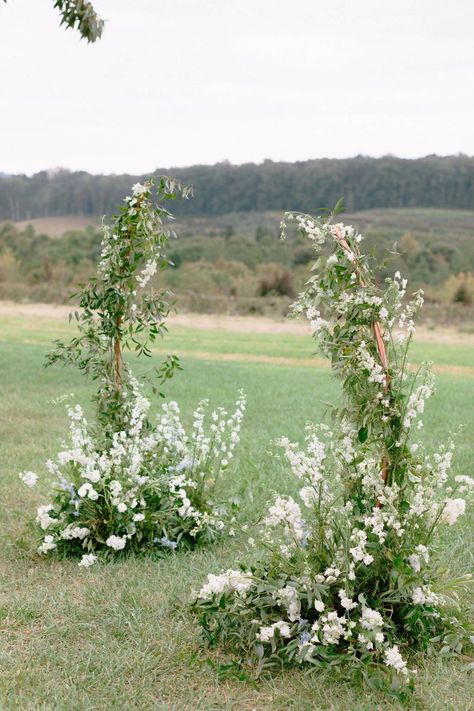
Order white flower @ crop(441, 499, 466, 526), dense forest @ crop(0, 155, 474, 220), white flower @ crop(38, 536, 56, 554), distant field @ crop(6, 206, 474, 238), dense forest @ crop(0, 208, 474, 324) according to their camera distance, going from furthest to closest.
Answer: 1. distant field @ crop(6, 206, 474, 238)
2. dense forest @ crop(0, 155, 474, 220)
3. dense forest @ crop(0, 208, 474, 324)
4. white flower @ crop(38, 536, 56, 554)
5. white flower @ crop(441, 499, 466, 526)

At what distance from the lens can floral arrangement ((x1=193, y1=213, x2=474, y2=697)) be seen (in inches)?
153

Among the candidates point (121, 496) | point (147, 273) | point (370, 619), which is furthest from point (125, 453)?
point (370, 619)

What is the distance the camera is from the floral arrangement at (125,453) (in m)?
5.33

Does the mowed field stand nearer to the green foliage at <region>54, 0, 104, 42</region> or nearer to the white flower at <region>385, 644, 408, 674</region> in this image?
the white flower at <region>385, 644, 408, 674</region>

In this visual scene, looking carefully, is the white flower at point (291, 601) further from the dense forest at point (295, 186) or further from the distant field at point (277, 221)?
the distant field at point (277, 221)

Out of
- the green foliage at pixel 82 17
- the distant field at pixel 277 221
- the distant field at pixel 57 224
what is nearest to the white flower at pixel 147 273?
the green foliage at pixel 82 17

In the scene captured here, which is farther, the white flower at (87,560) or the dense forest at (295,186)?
the dense forest at (295,186)

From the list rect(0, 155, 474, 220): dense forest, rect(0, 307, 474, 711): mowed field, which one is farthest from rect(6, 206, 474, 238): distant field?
rect(0, 307, 474, 711): mowed field

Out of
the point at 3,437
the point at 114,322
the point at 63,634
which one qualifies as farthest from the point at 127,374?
the point at 3,437

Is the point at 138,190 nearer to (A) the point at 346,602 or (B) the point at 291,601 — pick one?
(B) the point at 291,601

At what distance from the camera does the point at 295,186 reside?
72.0m

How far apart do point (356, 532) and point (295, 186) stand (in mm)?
70270

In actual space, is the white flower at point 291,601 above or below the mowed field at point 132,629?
above

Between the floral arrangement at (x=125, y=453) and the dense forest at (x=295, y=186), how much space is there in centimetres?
6438
